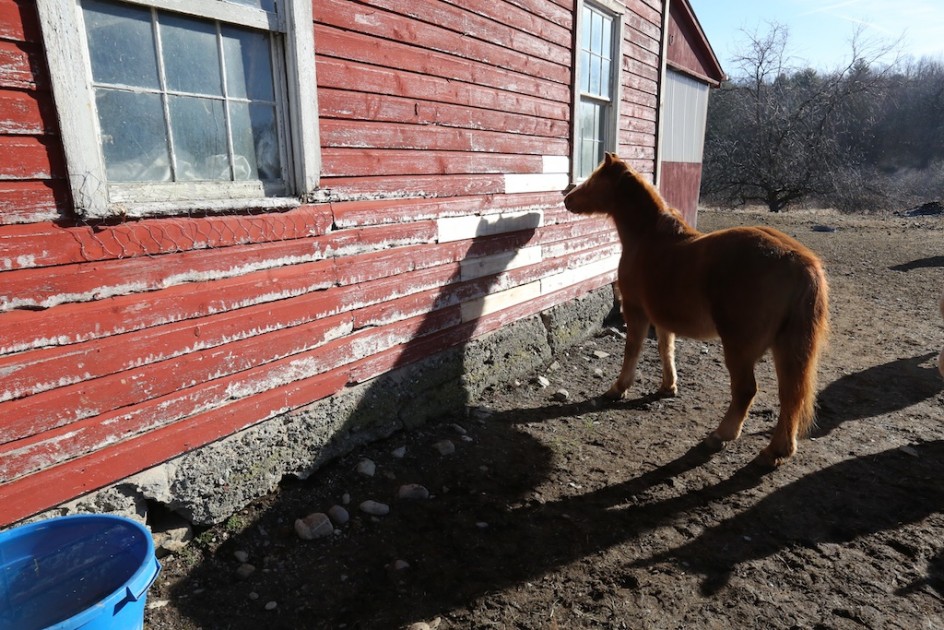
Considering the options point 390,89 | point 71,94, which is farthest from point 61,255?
point 390,89

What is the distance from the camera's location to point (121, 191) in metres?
2.39

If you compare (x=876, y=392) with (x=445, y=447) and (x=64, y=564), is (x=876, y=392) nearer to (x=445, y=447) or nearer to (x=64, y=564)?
(x=445, y=447)

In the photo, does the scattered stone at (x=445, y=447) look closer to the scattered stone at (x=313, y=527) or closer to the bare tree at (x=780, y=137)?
the scattered stone at (x=313, y=527)

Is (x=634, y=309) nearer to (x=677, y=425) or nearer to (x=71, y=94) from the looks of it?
(x=677, y=425)

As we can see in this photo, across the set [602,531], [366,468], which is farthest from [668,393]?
[366,468]

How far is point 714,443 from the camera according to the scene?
12.8 feet

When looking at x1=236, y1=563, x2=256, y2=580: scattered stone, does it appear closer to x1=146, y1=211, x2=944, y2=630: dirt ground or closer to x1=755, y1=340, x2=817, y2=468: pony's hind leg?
x1=146, y1=211, x2=944, y2=630: dirt ground

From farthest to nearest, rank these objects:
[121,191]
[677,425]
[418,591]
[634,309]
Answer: [634,309] < [677,425] < [418,591] < [121,191]

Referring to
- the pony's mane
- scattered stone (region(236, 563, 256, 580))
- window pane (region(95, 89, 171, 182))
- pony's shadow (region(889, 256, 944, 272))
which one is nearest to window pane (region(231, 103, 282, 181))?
window pane (region(95, 89, 171, 182))

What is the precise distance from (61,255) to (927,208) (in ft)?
93.7

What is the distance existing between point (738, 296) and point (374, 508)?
2608mm

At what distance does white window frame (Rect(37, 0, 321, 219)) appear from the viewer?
2.12 metres

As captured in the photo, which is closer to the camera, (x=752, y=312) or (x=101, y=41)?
(x=101, y=41)

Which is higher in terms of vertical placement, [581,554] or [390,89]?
[390,89]
